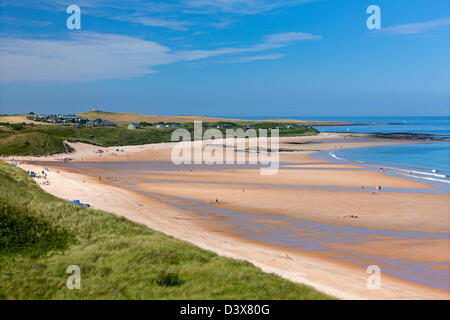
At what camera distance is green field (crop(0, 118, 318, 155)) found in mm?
72188

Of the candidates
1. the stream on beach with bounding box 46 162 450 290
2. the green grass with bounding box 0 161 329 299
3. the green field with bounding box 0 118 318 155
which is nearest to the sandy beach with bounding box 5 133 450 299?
the stream on beach with bounding box 46 162 450 290

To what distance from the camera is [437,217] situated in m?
26.7

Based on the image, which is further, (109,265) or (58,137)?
(58,137)

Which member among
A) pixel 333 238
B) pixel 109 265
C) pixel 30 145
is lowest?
pixel 333 238

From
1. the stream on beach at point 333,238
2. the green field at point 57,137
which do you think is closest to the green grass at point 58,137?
the green field at point 57,137

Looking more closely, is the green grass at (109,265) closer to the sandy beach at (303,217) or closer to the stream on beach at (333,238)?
the sandy beach at (303,217)

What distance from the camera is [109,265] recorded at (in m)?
13.7

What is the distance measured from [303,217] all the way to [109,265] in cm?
1641

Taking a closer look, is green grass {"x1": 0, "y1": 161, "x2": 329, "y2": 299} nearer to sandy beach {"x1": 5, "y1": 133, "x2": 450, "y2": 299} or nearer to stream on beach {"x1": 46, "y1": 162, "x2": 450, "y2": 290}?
sandy beach {"x1": 5, "y1": 133, "x2": 450, "y2": 299}

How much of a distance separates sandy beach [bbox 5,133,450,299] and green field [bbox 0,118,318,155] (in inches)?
1105

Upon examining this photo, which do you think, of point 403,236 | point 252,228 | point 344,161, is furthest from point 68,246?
point 344,161

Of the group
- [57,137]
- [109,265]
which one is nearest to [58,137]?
[57,137]

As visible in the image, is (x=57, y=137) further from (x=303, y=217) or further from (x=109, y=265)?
(x=109, y=265)

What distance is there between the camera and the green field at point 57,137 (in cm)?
7219
